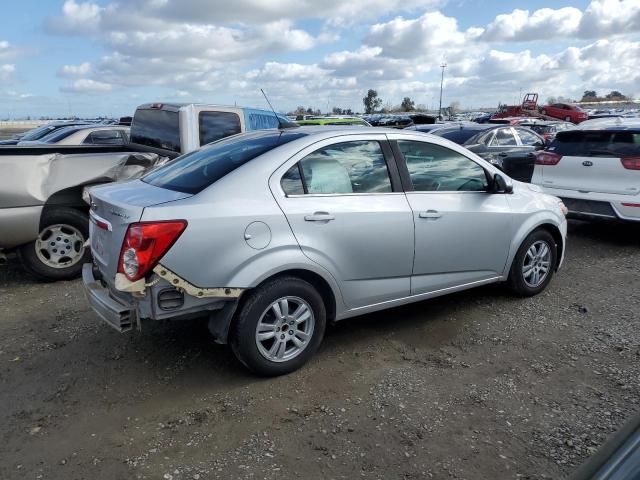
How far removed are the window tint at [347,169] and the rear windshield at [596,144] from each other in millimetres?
4517

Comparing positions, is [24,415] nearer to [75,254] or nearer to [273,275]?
[273,275]

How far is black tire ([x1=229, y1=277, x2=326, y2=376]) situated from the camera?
328cm

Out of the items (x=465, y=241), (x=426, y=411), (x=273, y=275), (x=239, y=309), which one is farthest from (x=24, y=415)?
(x=465, y=241)

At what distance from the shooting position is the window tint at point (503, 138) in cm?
1064

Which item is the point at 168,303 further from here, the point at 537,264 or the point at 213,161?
the point at 537,264

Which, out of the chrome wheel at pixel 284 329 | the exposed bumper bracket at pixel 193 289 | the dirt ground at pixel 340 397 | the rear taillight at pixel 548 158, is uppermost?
the rear taillight at pixel 548 158

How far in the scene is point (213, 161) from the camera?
3.71 meters

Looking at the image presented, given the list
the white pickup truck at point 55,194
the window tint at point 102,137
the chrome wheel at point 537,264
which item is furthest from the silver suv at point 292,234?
the window tint at point 102,137

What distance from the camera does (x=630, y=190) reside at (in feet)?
21.8

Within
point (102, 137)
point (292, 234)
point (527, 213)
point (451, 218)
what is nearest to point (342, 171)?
point (292, 234)

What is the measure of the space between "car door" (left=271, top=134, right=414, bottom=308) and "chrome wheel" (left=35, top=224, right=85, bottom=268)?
3.22m

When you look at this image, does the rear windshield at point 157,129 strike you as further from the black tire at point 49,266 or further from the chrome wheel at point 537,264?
the chrome wheel at point 537,264

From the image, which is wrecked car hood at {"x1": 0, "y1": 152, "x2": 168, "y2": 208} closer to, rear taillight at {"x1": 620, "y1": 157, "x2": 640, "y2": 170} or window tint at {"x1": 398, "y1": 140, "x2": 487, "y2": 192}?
window tint at {"x1": 398, "y1": 140, "x2": 487, "y2": 192}

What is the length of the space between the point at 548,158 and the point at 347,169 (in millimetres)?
5105
